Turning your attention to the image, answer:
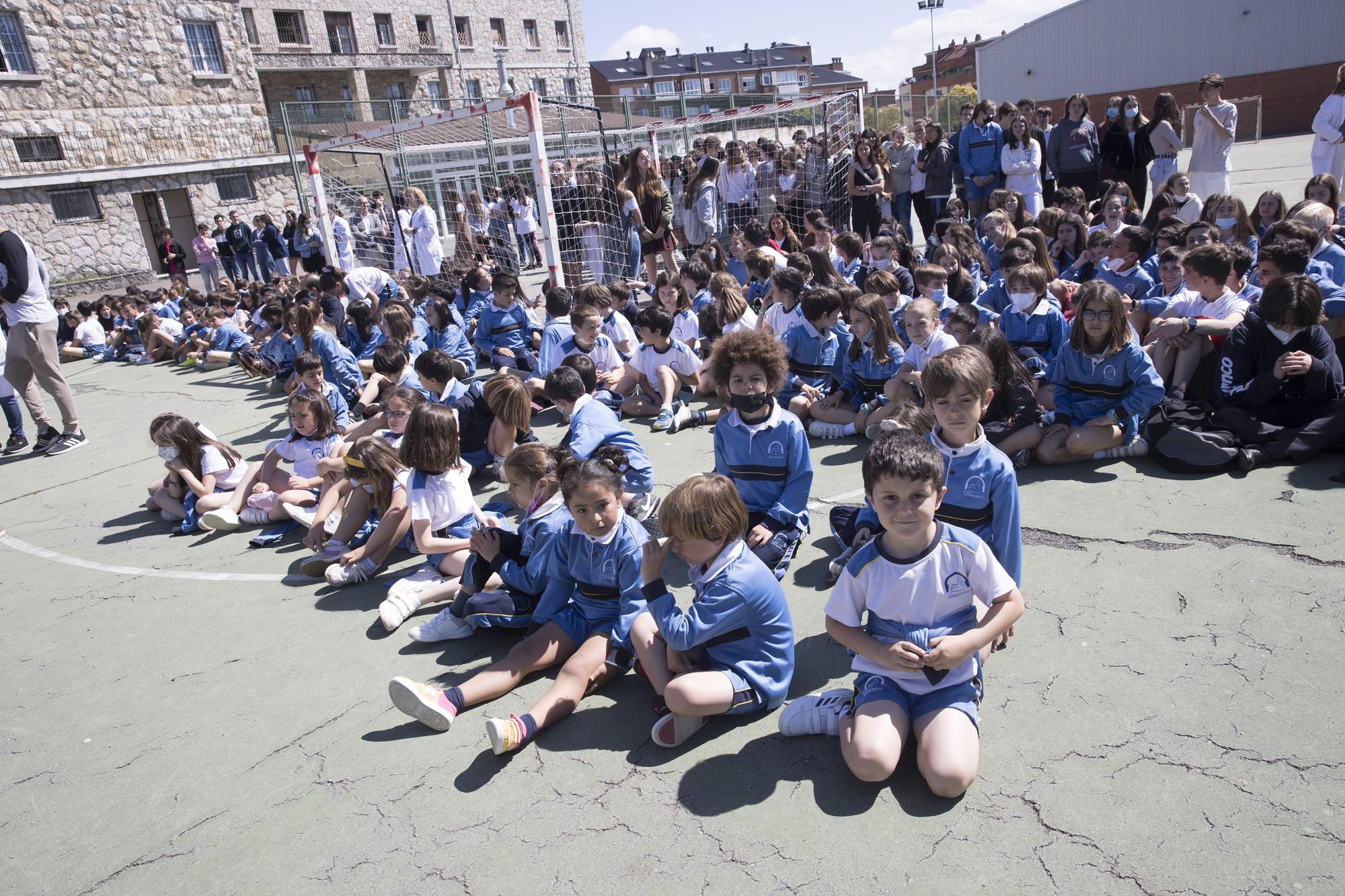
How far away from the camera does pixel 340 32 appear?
3822cm

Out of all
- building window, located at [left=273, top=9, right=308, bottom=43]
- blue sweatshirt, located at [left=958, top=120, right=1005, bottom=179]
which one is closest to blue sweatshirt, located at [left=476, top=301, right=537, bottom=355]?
blue sweatshirt, located at [left=958, top=120, right=1005, bottom=179]

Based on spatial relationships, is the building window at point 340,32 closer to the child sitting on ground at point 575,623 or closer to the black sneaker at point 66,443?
the black sneaker at point 66,443

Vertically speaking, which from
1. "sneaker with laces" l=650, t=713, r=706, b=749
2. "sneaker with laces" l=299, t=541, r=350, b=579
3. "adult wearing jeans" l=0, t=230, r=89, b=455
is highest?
"adult wearing jeans" l=0, t=230, r=89, b=455

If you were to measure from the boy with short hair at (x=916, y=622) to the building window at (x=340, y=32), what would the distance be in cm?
4257

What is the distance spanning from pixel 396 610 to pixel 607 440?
150cm

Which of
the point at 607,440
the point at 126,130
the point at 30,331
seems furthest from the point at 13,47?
the point at 607,440

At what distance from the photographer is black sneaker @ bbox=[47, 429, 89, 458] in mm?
9117

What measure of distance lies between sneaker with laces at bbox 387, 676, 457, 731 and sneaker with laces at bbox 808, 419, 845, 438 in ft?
12.4

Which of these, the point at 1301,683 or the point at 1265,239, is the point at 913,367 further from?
the point at 1301,683

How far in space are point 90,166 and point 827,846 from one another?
1137 inches

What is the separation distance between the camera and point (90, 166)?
24000mm

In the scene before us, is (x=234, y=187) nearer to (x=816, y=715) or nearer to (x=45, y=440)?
(x=45, y=440)

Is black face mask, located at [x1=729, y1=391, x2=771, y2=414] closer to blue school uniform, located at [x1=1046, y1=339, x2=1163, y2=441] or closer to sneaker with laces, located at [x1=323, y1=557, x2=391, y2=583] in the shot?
blue school uniform, located at [x1=1046, y1=339, x2=1163, y2=441]

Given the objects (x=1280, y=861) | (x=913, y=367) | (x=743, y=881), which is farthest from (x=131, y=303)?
(x=1280, y=861)
